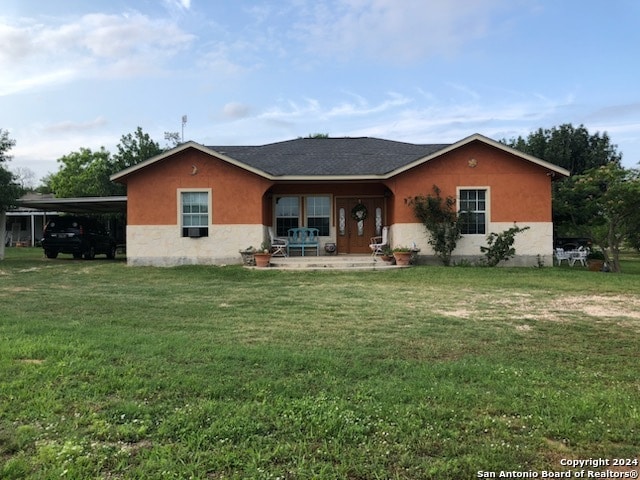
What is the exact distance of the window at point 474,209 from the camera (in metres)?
16.2

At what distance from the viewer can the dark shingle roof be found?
55.4 feet

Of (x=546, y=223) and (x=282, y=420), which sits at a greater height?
(x=546, y=223)

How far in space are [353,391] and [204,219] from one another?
13.2m

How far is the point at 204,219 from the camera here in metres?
16.4

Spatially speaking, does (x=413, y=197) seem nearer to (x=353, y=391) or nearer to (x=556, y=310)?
(x=556, y=310)

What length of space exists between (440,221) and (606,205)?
5.07 metres

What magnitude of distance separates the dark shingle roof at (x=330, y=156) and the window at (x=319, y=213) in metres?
1.32

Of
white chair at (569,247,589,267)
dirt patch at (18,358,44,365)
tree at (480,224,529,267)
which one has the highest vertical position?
tree at (480,224,529,267)

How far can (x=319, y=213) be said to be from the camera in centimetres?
1805

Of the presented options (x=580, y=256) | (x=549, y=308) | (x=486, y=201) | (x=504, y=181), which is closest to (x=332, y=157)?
(x=486, y=201)

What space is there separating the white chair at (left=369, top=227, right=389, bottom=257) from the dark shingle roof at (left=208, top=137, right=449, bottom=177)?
217 centimetres

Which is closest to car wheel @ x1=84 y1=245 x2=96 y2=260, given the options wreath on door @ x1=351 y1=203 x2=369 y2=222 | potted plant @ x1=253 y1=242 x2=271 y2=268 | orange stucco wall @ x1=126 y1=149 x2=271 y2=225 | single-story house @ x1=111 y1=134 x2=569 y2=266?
single-story house @ x1=111 y1=134 x2=569 y2=266

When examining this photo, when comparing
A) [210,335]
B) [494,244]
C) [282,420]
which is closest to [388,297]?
[210,335]

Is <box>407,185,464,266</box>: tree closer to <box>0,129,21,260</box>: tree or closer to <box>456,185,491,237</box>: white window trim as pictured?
<box>456,185,491,237</box>: white window trim
